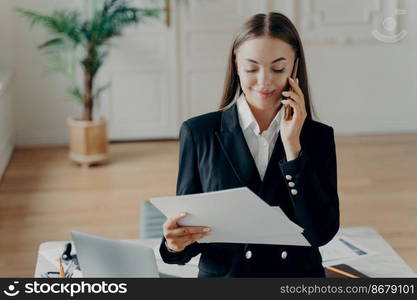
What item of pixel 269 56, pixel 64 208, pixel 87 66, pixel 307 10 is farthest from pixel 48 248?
pixel 307 10

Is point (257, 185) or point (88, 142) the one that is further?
point (88, 142)

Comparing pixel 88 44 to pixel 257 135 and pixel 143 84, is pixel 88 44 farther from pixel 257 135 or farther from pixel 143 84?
pixel 257 135

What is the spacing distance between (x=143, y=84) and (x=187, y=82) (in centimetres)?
33

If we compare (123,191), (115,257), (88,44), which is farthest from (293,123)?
(88,44)

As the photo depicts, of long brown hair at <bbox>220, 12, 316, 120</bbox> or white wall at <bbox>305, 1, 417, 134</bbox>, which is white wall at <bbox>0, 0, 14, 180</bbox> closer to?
white wall at <bbox>305, 1, 417, 134</bbox>

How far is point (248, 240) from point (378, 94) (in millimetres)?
4600

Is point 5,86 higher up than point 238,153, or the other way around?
point 238,153

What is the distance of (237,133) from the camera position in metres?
1.74

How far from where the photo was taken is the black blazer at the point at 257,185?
169 centimetres

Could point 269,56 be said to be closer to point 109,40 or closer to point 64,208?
point 64,208

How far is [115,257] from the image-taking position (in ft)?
5.73

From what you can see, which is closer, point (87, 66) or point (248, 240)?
point (248, 240)

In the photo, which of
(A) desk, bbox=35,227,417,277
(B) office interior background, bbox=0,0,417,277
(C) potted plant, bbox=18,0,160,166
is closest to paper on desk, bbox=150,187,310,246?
(A) desk, bbox=35,227,417,277

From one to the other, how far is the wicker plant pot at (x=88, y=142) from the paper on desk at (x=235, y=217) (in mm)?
3785
